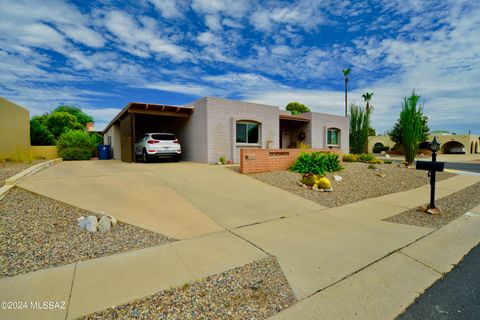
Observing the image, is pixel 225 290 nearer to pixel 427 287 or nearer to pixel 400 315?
pixel 400 315

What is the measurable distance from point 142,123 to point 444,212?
55.5ft

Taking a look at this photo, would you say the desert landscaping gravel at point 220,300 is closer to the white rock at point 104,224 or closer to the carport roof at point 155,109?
the white rock at point 104,224

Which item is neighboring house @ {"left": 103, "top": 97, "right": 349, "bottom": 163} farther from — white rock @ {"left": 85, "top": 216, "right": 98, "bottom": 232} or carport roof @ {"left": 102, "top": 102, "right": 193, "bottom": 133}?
white rock @ {"left": 85, "top": 216, "right": 98, "bottom": 232}

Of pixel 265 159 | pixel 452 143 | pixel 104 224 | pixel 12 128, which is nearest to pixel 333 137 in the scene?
pixel 265 159

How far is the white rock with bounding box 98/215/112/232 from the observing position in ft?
12.4

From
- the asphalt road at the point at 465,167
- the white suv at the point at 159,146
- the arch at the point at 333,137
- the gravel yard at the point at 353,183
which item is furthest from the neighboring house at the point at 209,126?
the asphalt road at the point at 465,167

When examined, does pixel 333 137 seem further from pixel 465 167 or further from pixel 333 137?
pixel 465 167

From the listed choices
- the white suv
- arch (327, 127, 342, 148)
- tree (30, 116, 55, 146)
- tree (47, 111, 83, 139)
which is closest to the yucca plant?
arch (327, 127, 342, 148)

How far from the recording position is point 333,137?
1953cm

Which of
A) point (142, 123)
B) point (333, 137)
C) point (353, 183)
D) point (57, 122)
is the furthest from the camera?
point (57, 122)

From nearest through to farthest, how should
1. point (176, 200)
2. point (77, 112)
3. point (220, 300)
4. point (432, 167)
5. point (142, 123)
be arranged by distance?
point (220, 300) → point (432, 167) → point (176, 200) → point (142, 123) → point (77, 112)

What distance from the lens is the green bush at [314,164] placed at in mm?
9102

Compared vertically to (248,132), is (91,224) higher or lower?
lower

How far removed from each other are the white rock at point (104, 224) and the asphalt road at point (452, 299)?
4036 millimetres
